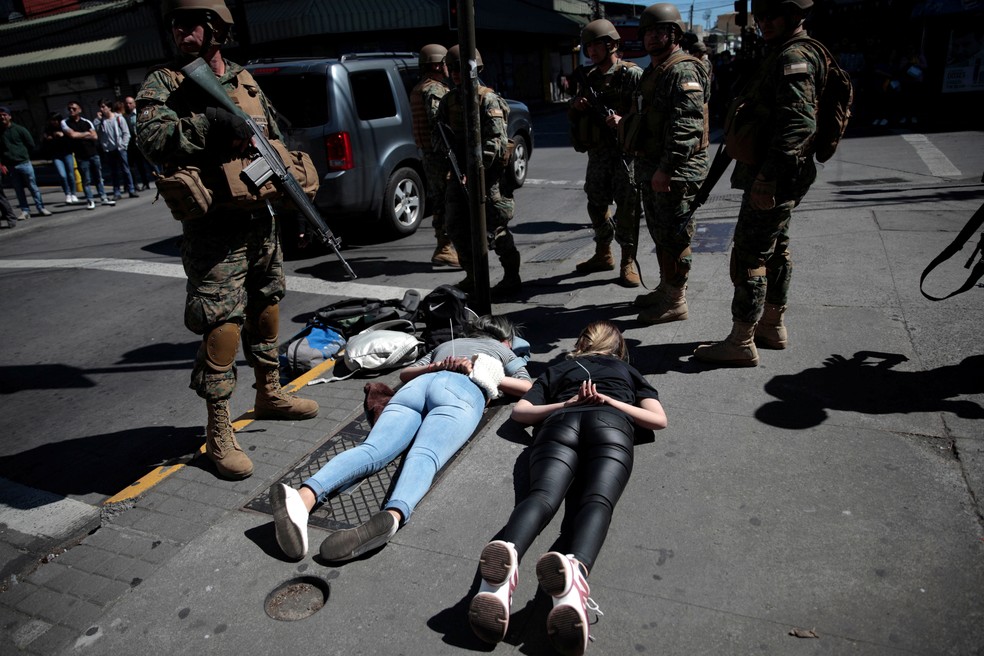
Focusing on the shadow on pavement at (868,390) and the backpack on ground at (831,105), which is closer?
the shadow on pavement at (868,390)

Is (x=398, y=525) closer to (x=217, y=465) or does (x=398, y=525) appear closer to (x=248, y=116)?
(x=217, y=465)

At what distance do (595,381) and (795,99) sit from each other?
1.91 metres

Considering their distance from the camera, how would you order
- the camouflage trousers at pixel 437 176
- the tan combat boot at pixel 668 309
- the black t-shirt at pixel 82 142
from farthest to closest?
the black t-shirt at pixel 82 142 → the camouflage trousers at pixel 437 176 → the tan combat boot at pixel 668 309

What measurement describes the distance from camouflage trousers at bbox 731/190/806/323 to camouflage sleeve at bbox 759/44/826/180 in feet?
1.18

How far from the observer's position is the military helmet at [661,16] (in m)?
4.64

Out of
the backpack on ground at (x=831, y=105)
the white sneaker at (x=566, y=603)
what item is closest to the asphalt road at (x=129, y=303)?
the white sneaker at (x=566, y=603)

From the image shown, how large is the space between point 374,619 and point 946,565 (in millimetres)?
2207

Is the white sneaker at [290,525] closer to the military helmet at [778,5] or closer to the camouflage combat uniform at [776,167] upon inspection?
the camouflage combat uniform at [776,167]

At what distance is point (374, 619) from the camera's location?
2574mm

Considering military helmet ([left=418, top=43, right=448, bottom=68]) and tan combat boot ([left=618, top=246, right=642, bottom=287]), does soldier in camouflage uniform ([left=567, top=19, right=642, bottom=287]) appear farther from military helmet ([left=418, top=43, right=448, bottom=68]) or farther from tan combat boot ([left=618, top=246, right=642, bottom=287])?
military helmet ([left=418, top=43, right=448, bottom=68])

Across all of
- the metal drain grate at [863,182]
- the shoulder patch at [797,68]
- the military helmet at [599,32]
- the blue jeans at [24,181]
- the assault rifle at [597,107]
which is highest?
the military helmet at [599,32]

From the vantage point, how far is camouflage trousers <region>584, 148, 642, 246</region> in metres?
6.01

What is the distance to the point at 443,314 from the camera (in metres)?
5.14

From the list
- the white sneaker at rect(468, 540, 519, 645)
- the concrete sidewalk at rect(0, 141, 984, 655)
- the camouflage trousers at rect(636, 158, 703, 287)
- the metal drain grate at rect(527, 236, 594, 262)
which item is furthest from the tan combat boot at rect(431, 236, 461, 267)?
the white sneaker at rect(468, 540, 519, 645)
